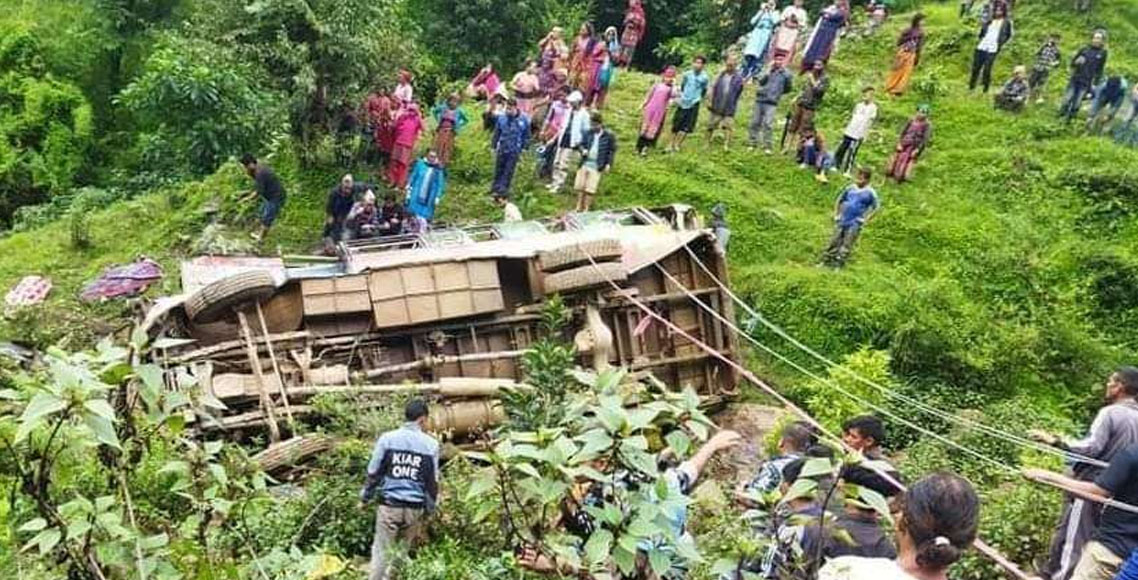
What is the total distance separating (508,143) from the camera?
1432cm

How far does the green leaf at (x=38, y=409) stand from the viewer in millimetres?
2441

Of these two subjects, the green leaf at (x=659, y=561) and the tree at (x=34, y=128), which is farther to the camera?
the tree at (x=34, y=128)

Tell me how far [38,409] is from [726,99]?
47.2 ft

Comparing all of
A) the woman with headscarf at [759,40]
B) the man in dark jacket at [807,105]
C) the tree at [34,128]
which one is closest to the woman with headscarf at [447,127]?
the man in dark jacket at [807,105]

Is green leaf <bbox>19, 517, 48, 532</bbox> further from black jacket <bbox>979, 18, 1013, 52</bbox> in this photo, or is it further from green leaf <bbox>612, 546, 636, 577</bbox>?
black jacket <bbox>979, 18, 1013, 52</bbox>

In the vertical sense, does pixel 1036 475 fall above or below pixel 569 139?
below

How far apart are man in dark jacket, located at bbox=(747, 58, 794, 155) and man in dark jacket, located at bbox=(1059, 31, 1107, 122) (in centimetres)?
521

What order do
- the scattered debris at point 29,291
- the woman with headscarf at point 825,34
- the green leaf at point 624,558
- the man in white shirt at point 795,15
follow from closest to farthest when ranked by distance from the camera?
the green leaf at point 624,558, the scattered debris at point 29,291, the man in white shirt at point 795,15, the woman with headscarf at point 825,34

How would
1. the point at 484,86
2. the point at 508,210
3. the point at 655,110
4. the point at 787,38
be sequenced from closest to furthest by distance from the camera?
the point at 508,210 < the point at 655,110 < the point at 484,86 < the point at 787,38

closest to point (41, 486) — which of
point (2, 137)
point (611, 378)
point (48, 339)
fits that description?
point (611, 378)

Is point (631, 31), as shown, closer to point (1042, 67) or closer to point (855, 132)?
point (855, 132)

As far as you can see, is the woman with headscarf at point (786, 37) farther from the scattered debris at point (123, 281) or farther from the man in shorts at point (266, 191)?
the scattered debris at point (123, 281)

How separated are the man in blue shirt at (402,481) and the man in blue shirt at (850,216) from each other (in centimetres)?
810

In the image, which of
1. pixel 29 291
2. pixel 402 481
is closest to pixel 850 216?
pixel 402 481
